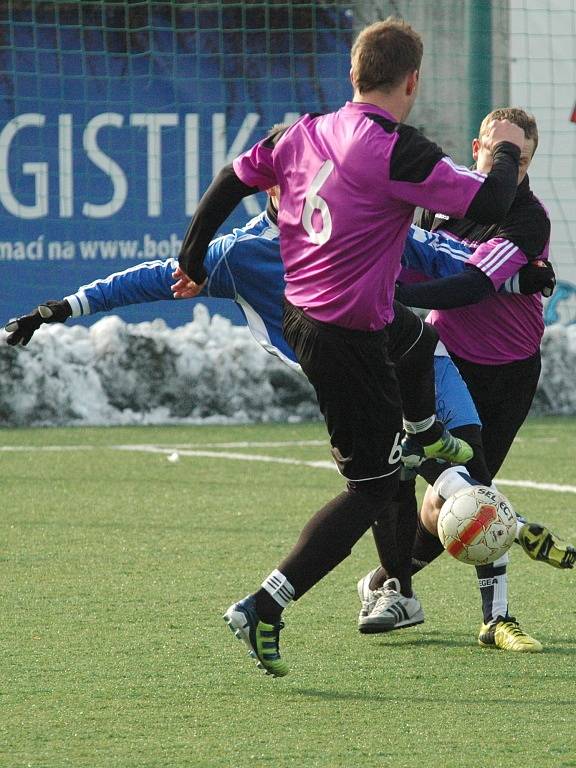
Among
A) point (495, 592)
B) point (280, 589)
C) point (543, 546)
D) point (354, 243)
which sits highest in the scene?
point (354, 243)

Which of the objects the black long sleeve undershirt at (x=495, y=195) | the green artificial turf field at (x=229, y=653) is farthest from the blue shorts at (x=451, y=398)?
the black long sleeve undershirt at (x=495, y=195)

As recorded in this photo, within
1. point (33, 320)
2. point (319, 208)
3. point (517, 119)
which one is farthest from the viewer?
point (33, 320)

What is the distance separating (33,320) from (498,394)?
1.56 m

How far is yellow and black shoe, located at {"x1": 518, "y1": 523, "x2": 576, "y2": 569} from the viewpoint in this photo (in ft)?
15.9

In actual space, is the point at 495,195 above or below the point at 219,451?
above

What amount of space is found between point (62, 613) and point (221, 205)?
5.31 ft

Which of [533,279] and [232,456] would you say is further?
[232,456]

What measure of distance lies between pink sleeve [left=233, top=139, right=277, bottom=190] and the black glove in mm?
953

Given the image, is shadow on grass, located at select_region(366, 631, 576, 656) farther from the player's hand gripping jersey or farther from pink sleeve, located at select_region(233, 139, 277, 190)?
pink sleeve, located at select_region(233, 139, 277, 190)

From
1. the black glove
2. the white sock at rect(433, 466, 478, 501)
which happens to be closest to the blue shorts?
the white sock at rect(433, 466, 478, 501)

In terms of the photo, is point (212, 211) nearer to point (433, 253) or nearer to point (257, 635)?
point (433, 253)

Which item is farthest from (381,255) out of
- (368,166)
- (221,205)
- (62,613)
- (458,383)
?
(62,613)

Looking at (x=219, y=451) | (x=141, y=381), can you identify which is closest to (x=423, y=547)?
(x=219, y=451)

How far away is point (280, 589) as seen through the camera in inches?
167
